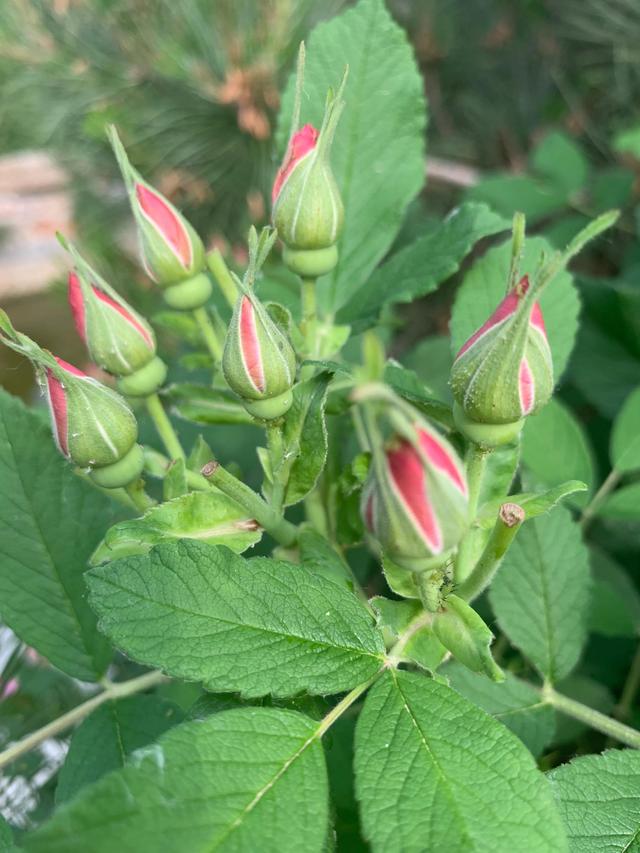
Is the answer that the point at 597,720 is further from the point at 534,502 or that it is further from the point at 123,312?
the point at 123,312

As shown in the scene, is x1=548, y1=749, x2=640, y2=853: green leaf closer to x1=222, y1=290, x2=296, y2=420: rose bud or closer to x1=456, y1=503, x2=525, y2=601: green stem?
x1=456, y1=503, x2=525, y2=601: green stem

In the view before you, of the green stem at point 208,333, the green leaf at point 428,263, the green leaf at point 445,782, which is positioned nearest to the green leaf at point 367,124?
the green leaf at point 428,263

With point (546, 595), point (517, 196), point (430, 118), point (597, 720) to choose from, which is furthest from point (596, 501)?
point (430, 118)

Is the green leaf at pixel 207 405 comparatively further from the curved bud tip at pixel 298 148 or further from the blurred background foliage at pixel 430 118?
the blurred background foliage at pixel 430 118

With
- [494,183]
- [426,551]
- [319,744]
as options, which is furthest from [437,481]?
[494,183]

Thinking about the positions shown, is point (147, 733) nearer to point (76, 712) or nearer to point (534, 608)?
point (76, 712)

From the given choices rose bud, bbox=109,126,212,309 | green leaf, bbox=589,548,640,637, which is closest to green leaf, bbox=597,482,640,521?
green leaf, bbox=589,548,640,637

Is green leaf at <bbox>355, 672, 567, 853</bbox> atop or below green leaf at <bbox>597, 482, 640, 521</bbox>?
atop
